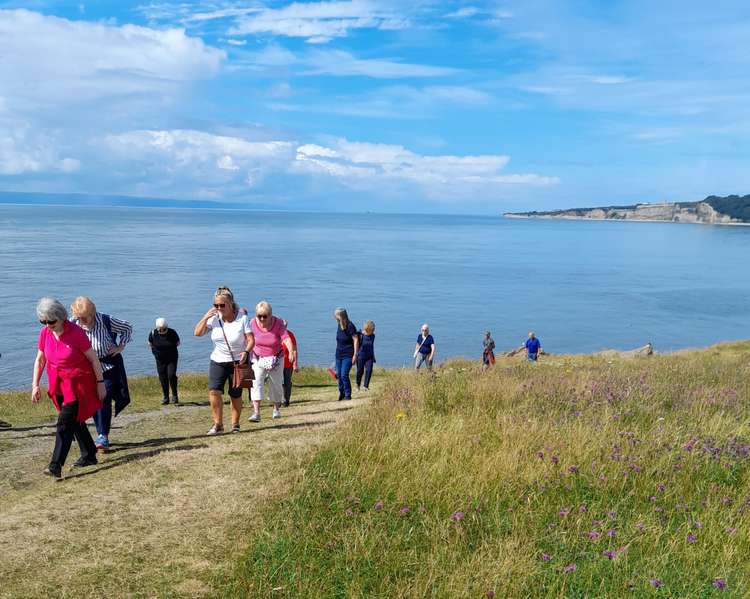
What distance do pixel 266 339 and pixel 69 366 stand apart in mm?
3377

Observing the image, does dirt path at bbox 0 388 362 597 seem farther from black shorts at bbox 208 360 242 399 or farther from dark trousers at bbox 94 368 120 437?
black shorts at bbox 208 360 242 399

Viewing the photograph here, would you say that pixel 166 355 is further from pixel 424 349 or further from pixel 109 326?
pixel 424 349

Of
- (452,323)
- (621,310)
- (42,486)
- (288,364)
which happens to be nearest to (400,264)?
(621,310)

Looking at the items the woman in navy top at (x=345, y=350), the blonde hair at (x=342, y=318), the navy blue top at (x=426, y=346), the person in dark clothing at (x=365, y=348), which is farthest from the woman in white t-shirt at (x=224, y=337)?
the navy blue top at (x=426, y=346)

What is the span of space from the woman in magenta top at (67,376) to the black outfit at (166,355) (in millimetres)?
7050

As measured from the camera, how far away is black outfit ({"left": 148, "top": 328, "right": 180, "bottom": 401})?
15.0 meters

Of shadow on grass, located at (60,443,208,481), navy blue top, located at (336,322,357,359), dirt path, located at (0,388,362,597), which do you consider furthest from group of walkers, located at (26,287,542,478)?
navy blue top, located at (336,322,357,359)

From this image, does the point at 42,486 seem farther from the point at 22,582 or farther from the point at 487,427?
the point at 487,427

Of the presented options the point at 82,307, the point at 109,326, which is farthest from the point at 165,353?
the point at 82,307

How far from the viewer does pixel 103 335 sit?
888 cm

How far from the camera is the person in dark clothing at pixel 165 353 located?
1502cm

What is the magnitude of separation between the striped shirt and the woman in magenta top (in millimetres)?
863

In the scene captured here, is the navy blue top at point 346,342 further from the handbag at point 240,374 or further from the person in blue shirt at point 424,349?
the handbag at point 240,374

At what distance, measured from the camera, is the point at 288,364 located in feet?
44.0
